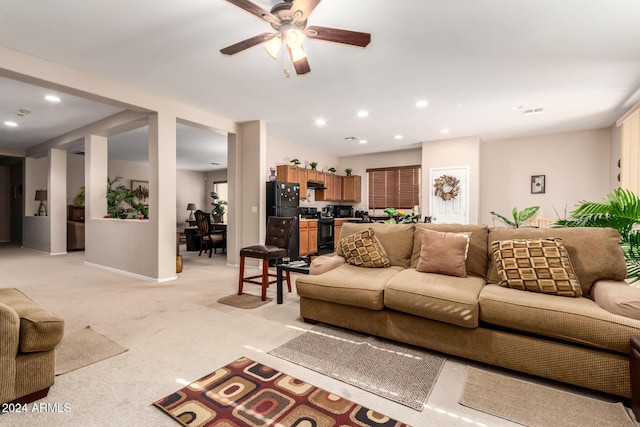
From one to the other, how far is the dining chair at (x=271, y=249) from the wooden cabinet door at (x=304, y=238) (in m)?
2.28

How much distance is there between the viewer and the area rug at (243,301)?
328 centimetres

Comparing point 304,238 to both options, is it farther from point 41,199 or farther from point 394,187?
point 41,199

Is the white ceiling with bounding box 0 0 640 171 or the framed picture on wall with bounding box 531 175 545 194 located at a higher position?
the white ceiling with bounding box 0 0 640 171

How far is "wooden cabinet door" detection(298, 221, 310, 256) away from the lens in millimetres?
6234

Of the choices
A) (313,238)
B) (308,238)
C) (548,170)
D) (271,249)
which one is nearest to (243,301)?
(271,249)

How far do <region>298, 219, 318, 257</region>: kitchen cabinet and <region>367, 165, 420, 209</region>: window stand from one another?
223cm

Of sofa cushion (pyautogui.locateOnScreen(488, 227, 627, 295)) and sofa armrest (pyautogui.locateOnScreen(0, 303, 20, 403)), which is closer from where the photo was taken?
sofa armrest (pyautogui.locateOnScreen(0, 303, 20, 403))

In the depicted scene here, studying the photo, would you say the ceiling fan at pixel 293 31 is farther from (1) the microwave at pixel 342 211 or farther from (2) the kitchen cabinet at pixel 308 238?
(1) the microwave at pixel 342 211

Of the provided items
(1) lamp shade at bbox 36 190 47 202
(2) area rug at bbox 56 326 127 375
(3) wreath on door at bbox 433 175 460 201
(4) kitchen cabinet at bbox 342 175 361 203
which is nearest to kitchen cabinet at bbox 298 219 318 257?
(4) kitchen cabinet at bbox 342 175 361 203

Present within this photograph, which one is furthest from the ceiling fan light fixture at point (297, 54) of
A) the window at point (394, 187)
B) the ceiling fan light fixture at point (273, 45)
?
the window at point (394, 187)

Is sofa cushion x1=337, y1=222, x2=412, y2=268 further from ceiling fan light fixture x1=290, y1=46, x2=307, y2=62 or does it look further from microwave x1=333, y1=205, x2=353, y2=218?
microwave x1=333, y1=205, x2=353, y2=218

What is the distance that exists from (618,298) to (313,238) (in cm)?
522

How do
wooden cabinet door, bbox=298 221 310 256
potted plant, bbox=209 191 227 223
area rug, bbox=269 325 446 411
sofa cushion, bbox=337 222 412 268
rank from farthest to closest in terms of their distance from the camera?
potted plant, bbox=209 191 227 223
wooden cabinet door, bbox=298 221 310 256
sofa cushion, bbox=337 222 412 268
area rug, bbox=269 325 446 411

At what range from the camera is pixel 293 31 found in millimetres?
2189
